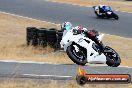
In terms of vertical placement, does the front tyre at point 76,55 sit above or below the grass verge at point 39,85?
below

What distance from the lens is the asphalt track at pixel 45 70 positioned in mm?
11217

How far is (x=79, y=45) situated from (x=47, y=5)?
25.8 metres

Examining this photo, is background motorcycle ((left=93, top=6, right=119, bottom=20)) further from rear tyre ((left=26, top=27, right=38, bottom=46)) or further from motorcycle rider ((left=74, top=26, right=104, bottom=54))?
motorcycle rider ((left=74, top=26, right=104, bottom=54))

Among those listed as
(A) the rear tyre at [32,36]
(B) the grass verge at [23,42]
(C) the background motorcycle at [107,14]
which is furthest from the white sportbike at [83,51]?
(C) the background motorcycle at [107,14]

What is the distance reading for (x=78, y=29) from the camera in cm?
1340

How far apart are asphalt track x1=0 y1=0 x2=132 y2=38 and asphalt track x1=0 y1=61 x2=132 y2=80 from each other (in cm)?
1575

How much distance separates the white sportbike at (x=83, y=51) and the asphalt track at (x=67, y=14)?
15.1 metres

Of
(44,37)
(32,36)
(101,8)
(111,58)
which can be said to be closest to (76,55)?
(111,58)

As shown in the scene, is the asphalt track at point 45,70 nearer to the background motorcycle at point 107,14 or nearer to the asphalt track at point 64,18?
the asphalt track at point 64,18

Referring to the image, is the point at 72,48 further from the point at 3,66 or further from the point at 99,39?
the point at 3,66

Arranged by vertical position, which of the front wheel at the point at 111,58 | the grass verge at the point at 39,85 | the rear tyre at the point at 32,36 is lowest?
the rear tyre at the point at 32,36

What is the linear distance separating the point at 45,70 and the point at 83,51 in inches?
65.3

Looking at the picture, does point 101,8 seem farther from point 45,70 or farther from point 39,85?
point 39,85

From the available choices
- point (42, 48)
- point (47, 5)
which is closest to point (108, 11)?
point (47, 5)
